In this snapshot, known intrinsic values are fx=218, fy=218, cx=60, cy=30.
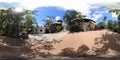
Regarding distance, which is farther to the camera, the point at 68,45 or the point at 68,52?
the point at 68,45

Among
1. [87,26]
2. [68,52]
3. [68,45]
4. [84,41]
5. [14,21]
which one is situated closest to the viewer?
[68,52]

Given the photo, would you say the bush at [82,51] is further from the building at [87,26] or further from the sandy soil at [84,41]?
the building at [87,26]

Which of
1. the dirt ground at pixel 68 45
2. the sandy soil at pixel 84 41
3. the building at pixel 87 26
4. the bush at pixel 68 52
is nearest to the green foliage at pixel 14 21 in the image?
the dirt ground at pixel 68 45

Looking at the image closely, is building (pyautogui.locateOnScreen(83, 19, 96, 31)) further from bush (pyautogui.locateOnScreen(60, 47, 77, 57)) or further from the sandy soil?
bush (pyautogui.locateOnScreen(60, 47, 77, 57))

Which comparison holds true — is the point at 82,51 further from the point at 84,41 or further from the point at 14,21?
the point at 14,21

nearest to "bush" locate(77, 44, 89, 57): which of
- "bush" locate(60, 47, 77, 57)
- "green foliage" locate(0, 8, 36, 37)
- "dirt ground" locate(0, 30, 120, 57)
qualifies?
"dirt ground" locate(0, 30, 120, 57)

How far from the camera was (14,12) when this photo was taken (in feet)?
61.2

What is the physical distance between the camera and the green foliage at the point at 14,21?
18594mm

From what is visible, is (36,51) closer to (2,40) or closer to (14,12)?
(2,40)

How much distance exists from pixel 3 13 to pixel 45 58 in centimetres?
765

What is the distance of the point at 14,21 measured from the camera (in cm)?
1870

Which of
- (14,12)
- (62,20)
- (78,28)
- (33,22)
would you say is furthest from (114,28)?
(62,20)

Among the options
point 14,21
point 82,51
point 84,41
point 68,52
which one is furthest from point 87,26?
point 68,52

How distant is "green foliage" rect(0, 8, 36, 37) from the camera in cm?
1859
